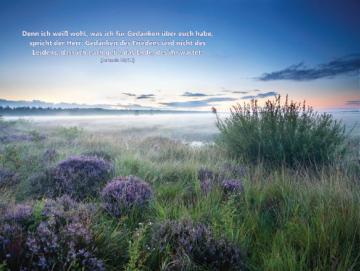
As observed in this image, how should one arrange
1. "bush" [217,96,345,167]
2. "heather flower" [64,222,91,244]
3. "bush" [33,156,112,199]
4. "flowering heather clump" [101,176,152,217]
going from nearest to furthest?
"heather flower" [64,222,91,244] < "flowering heather clump" [101,176,152,217] < "bush" [33,156,112,199] < "bush" [217,96,345,167]

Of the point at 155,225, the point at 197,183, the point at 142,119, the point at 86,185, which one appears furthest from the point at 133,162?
the point at 142,119

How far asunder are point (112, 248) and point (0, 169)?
3.87 metres

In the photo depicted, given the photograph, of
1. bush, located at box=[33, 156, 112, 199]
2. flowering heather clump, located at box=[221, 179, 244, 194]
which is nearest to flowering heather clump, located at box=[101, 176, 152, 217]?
bush, located at box=[33, 156, 112, 199]

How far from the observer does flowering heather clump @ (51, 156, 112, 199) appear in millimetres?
4633

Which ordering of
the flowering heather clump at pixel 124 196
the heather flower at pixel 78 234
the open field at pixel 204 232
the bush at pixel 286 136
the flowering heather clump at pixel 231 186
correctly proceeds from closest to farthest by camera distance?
the open field at pixel 204 232 → the heather flower at pixel 78 234 → the flowering heather clump at pixel 124 196 → the flowering heather clump at pixel 231 186 → the bush at pixel 286 136

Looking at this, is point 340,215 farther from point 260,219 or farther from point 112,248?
point 112,248

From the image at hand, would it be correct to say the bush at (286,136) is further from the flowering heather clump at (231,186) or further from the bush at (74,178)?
the bush at (74,178)

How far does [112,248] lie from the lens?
2.77 m

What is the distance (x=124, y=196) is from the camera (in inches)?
153

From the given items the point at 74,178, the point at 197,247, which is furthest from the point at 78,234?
the point at 74,178

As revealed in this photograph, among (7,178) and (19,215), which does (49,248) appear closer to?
(19,215)

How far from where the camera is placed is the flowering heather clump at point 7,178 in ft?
16.5

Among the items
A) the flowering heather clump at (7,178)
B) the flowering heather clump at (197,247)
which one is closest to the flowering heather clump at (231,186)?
the flowering heather clump at (197,247)

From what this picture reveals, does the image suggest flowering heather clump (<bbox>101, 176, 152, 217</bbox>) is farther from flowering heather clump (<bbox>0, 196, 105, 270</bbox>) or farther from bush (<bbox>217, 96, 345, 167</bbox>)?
bush (<bbox>217, 96, 345, 167</bbox>)
